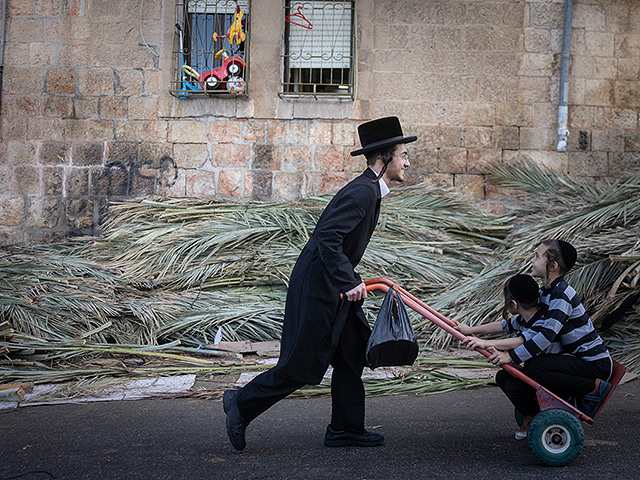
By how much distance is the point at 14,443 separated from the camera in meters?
3.46

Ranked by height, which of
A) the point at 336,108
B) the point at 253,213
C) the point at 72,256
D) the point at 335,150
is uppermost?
the point at 336,108

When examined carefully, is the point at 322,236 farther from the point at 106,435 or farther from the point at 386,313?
the point at 106,435

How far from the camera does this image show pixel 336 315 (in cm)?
327

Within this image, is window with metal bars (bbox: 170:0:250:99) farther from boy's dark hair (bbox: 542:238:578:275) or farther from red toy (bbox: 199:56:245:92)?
boy's dark hair (bbox: 542:238:578:275)

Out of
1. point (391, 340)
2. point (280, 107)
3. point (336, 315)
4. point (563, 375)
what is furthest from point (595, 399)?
point (280, 107)

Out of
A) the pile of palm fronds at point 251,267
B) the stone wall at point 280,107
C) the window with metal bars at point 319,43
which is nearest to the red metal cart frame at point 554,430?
the pile of palm fronds at point 251,267

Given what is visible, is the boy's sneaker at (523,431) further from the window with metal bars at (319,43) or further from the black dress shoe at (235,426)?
the window with metal bars at (319,43)

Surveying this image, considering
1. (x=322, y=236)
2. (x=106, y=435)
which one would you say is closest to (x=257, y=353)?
(x=106, y=435)

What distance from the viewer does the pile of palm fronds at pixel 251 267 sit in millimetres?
5258

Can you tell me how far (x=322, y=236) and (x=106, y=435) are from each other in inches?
66.1

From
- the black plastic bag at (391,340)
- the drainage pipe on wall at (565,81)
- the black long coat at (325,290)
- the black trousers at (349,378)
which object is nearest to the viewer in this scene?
the black plastic bag at (391,340)

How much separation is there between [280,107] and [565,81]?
3.63 meters

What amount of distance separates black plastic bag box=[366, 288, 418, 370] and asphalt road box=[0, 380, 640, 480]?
503 mm

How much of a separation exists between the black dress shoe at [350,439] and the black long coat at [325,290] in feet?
1.15
